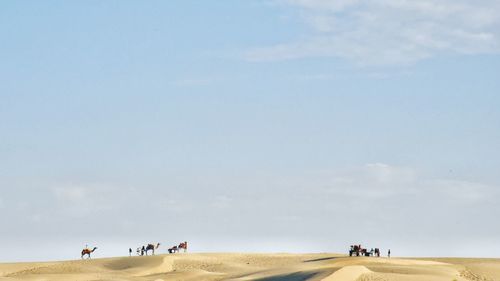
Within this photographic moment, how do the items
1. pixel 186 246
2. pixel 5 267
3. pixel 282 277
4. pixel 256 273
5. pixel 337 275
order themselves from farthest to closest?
pixel 186 246 < pixel 5 267 < pixel 256 273 < pixel 282 277 < pixel 337 275

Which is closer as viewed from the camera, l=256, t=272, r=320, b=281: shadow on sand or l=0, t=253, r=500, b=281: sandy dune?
l=0, t=253, r=500, b=281: sandy dune

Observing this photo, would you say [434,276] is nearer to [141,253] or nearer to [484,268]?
[484,268]

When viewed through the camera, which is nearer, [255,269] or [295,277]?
[295,277]

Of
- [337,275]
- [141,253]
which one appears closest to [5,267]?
[141,253]

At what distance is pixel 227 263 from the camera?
2335 inches

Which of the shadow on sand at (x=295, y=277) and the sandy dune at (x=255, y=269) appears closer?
the sandy dune at (x=255, y=269)

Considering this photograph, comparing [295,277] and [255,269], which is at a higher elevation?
[255,269]

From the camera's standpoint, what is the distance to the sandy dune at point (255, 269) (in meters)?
45.2

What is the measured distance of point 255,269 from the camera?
5550cm

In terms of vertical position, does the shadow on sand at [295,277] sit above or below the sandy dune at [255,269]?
below

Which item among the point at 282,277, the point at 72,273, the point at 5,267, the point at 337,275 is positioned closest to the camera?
the point at 337,275

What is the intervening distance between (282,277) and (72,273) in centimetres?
1523

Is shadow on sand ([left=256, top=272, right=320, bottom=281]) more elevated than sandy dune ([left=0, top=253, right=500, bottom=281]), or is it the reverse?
sandy dune ([left=0, top=253, right=500, bottom=281])

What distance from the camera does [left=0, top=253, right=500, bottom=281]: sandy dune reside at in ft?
148
